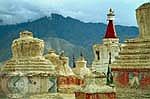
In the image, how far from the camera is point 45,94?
1697 centimetres

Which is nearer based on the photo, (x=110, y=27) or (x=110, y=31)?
(x=110, y=31)

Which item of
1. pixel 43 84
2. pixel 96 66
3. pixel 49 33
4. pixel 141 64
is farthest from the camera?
pixel 49 33

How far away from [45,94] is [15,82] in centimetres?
89

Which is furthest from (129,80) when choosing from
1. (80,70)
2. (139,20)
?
(80,70)

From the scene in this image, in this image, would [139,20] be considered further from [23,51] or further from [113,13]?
[113,13]

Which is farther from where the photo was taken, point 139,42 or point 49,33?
point 49,33

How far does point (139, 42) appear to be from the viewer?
14.2m

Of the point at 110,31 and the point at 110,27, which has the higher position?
the point at 110,27

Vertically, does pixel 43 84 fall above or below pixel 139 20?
below

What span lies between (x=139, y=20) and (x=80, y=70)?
16.4 metres

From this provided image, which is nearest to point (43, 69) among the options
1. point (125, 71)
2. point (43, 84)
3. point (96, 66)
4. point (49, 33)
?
point (43, 84)

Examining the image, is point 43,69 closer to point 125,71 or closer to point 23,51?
point 23,51

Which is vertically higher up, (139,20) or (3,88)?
(139,20)

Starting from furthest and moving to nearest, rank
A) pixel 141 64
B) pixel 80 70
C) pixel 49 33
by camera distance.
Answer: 1. pixel 49 33
2. pixel 80 70
3. pixel 141 64
